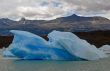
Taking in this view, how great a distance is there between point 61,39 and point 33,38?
1272 mm

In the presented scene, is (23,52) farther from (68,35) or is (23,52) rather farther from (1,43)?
(1,43)

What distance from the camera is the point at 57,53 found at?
16.1 m

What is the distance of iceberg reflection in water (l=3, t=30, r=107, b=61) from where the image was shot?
1551cm

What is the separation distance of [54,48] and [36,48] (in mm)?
821

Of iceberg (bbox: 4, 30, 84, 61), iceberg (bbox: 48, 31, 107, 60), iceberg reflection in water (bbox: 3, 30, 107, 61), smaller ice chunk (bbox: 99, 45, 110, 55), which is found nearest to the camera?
iceberg (bbox: 48, 31, 107, 60)

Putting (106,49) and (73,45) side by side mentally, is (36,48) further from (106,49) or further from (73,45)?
(106,49)

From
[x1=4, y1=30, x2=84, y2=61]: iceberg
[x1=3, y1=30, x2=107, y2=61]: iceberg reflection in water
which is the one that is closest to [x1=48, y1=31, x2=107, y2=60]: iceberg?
[x1=3, y1=30, x2=107, y2=61]: iceberg reflection in water

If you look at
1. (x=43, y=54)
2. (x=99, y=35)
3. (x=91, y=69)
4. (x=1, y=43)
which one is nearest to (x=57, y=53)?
(x=43, y=54)

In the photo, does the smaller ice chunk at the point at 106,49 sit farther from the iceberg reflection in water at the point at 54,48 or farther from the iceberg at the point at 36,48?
the iceberg at the point at 36,48

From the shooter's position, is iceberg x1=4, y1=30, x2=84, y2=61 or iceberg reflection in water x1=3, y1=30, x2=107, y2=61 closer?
iceberg reflection in water x1=3, y1=30, x2=107, y2=61

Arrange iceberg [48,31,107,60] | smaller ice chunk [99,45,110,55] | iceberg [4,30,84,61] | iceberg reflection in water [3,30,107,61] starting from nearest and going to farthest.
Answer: iceberg [48,31,107,60], iceberg reflection in water [3,30,107,61], iceberg [4,30,84,61], smaller ice chunk [99,45,110,55]

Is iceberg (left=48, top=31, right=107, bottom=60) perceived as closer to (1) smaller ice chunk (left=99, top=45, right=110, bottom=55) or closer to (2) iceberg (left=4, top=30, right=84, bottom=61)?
(2) iceberg (left=4, top=30, right=84, bottom=61)

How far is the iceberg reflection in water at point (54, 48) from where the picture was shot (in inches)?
611

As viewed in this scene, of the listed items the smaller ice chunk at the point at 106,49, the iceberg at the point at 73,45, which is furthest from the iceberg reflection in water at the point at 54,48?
the smaller ice chunk at the point at 106,49
